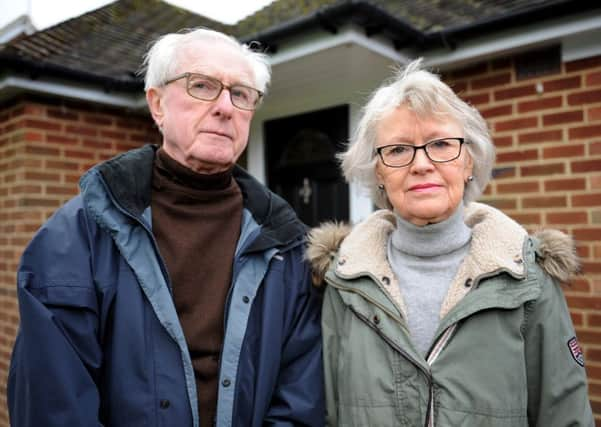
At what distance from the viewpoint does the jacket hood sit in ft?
4.73

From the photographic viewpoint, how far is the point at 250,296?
155 cm

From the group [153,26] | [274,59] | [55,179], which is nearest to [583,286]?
[274,59]

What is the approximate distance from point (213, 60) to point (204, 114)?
20 centimetres

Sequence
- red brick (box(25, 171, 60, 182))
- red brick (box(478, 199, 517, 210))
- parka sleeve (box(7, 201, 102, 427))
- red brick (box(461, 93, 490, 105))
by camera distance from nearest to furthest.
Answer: parka sleeve (box(7, 201, 102, 427)) → red brick (box(478, 199, 517, 210)) → red brick (box(461, 93, 490, 105)) → red brick (box(25, 171, 60, 182))

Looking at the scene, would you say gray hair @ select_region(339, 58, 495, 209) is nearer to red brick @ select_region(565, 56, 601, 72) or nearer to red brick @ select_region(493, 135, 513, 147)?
red brick @ select_region(493, 135, 513, 147)

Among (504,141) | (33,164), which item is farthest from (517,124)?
(33,164)

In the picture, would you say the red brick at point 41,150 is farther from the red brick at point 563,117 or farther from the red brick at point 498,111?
the red brick at point 563,117

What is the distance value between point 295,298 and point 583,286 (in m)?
1.72

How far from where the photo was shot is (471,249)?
1.52 m

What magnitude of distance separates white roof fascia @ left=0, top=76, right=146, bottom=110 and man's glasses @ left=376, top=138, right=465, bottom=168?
2773mm

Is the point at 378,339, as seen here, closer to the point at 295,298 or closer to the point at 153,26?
the point at 295,298

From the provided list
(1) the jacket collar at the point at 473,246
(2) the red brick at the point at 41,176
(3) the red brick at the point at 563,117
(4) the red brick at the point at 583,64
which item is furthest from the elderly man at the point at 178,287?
(2) the red brick at the point at 41,176

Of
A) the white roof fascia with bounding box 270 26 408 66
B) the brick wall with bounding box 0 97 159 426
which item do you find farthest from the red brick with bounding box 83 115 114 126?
the white roof fascia with bounding box 270 26 408 66

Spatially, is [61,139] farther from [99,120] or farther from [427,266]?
[427,266]
